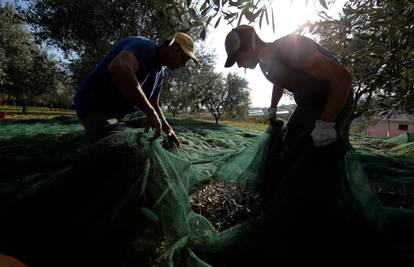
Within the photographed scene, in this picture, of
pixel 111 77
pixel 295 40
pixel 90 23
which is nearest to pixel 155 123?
pixel 111 77

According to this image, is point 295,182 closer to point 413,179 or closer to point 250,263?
point 250,263

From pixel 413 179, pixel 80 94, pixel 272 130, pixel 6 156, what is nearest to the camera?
pixel 80 94

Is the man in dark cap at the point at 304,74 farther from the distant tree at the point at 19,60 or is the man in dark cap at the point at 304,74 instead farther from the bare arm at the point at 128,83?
the distant tree at the point at 19,60

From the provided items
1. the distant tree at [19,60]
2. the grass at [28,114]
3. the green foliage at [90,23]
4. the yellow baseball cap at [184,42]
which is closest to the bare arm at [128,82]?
the yellow baseball cap at [184,42]

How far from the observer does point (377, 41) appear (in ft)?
11.9

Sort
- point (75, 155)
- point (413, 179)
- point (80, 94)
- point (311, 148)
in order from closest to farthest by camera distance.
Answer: point (311, 148), point (75, 155), point (80, 94), point (413, 179)

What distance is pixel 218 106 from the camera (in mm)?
33625

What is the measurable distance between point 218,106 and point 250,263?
31.8 meters

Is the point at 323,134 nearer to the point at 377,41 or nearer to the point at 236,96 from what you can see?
the point at 377,41

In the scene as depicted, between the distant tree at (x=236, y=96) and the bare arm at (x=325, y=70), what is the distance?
31204mm

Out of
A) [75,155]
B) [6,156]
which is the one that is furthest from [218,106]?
[75,155]

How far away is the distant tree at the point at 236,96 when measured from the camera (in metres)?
33.2

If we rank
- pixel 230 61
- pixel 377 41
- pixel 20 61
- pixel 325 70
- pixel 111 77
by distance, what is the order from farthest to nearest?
pixel 20 61 → pixel 377 41 → pixel 111 77 → pixel 230 61 → pixel 325 70

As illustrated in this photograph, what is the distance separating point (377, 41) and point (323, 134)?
7.10 feet
